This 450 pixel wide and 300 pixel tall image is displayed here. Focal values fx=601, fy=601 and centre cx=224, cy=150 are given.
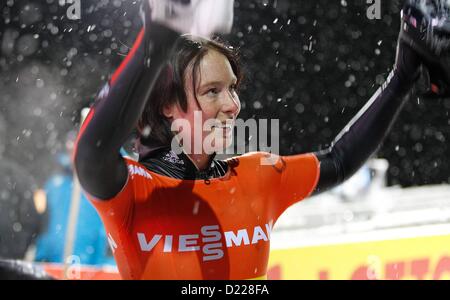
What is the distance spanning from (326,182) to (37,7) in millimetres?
2201

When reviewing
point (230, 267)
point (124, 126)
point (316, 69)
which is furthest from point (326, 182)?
point (316, 69)

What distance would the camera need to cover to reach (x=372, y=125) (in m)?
0.79

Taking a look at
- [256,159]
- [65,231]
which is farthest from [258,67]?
[256,159]

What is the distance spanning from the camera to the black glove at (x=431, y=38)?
0.74m

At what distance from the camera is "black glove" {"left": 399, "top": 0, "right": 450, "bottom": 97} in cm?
74

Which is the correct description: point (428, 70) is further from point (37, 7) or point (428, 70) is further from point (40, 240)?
point (37, 7)

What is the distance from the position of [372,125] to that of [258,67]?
2215mm

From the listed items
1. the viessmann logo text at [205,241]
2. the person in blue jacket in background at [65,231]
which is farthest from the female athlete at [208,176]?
the person in blue jacket in background at [65,231]

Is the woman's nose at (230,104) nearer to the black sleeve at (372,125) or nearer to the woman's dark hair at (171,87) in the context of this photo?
the woman's dark hair at (171,87)

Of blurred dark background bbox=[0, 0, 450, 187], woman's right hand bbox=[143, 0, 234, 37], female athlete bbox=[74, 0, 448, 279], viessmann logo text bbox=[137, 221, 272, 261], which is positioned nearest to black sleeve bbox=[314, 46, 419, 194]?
female athlete bbox=[74, 0, 448, 279]

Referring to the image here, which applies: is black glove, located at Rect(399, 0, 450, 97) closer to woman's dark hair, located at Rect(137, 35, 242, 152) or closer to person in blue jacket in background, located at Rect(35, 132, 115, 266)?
woman's dark hair, located at Rect(137, 35, 242, 152)

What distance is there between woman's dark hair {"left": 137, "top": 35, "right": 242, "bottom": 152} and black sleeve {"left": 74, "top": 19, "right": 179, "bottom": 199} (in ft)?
0.56

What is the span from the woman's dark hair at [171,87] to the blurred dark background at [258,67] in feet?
5.84

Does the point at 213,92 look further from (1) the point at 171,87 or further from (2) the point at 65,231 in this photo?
(2) the point at 65,231
